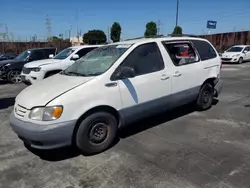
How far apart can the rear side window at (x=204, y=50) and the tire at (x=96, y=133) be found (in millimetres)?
2731

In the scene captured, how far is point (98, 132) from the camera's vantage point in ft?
12.3

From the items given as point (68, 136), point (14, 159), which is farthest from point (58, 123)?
point (14, 159)

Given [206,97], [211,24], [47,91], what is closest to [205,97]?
[206,97]

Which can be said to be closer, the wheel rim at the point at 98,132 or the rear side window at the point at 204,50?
the wheel rim at the point at 98,132

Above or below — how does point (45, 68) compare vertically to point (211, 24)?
below

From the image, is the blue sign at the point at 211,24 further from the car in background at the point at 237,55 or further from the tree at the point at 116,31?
the tree at the point at 116,31

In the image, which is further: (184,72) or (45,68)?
(45,68)

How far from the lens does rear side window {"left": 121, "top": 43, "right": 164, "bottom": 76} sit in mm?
4141

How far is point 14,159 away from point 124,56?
239cm

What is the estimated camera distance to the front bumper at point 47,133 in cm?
325

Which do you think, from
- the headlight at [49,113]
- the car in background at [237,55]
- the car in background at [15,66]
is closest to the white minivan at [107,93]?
the headlight at [49,113]

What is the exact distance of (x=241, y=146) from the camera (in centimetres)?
384

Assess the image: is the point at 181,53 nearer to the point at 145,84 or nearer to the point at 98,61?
the point at 145,84

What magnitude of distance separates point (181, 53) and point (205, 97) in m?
1.32
